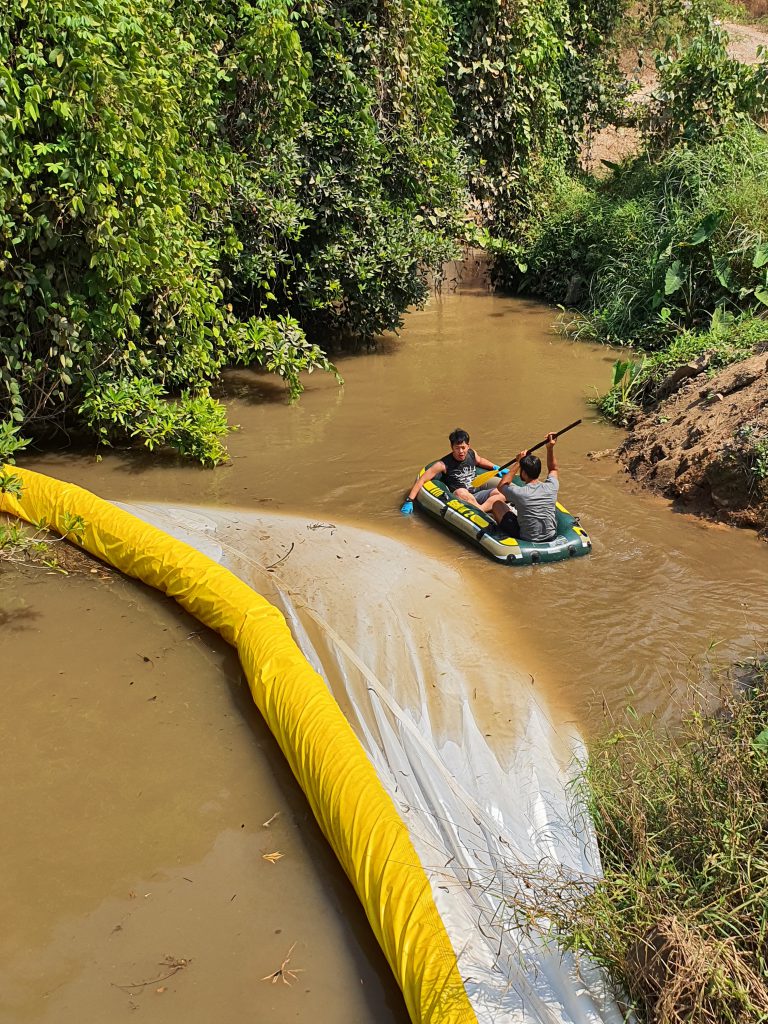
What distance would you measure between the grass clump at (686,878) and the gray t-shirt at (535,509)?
297 cm

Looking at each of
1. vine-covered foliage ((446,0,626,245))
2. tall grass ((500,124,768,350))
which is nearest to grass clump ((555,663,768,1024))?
tall grass ((500,124,768,350))

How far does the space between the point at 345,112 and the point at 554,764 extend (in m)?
9.49

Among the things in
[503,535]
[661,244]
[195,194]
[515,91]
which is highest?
[515,91]

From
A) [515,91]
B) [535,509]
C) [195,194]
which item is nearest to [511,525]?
[535,509]

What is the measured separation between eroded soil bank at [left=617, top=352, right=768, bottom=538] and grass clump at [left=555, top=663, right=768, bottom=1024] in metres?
3.77

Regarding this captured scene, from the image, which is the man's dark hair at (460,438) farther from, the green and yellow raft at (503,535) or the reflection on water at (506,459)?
the reflection on water at (506,459)

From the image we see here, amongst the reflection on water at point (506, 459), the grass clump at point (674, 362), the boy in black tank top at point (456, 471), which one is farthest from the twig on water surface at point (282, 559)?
the grass clump at point (674, 362)

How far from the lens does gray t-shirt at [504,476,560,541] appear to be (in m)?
7.41

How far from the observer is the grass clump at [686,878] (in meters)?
3.20

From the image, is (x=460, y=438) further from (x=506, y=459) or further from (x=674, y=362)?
(x=674, y=362)

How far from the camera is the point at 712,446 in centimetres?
843

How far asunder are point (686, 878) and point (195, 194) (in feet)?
28.2

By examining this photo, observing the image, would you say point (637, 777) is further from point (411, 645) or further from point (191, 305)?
point (191, 305)

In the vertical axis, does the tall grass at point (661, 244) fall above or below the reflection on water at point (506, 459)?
above
